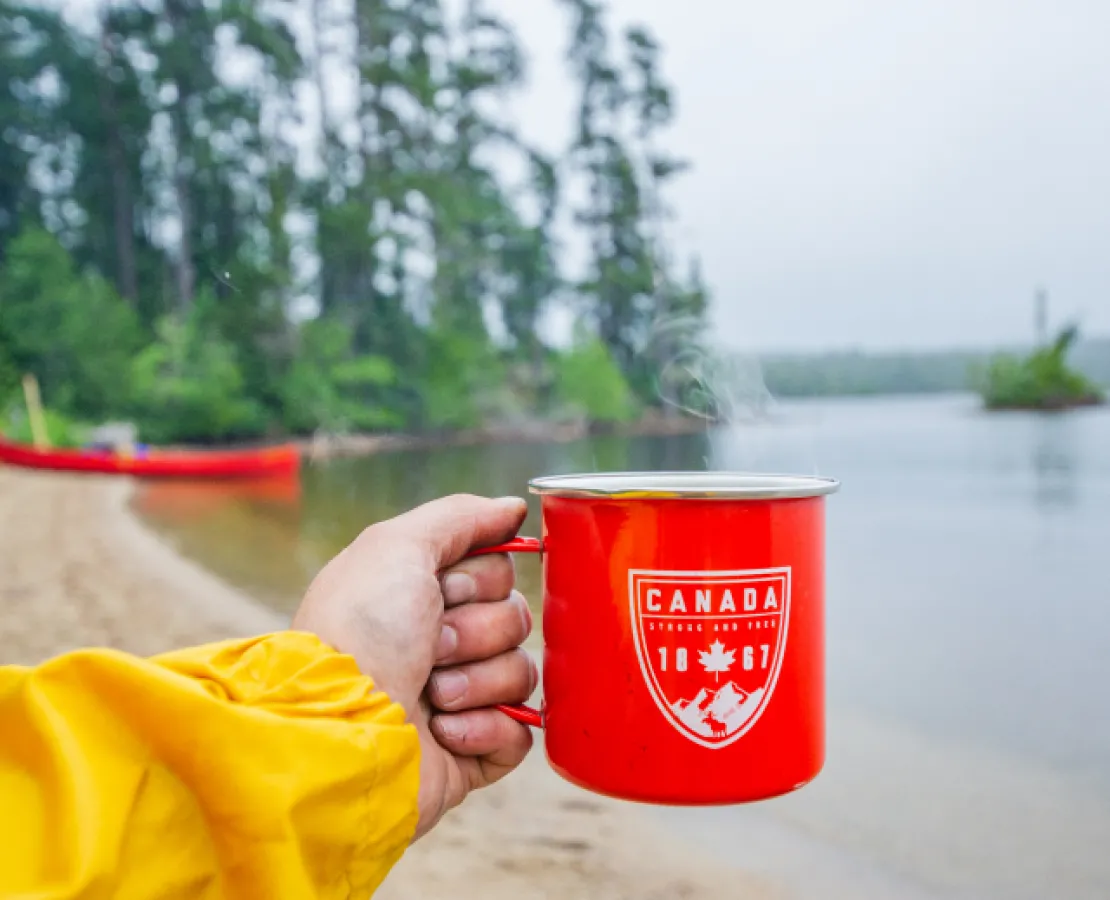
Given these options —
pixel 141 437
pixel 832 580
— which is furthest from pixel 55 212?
pixel 832 580

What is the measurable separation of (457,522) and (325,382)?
14.8 m

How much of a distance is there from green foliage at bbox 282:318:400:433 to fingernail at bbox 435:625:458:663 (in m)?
14.4

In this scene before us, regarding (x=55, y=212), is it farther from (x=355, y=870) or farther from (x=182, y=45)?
(x=355, y=870)

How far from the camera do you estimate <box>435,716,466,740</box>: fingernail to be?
79 centimetres

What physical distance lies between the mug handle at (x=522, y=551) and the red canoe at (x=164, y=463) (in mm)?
10152

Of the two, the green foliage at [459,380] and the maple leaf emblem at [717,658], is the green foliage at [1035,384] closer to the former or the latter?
the green foliage at [459,380]

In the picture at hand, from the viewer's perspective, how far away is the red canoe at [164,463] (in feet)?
33.7

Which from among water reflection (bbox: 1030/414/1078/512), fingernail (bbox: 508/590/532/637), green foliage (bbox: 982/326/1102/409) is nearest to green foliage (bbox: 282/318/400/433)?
water reflection (bbox: 1030/414/1078/512)

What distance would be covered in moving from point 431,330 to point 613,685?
57.3ft

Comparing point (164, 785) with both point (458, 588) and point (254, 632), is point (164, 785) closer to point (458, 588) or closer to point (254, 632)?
point (458, 588)

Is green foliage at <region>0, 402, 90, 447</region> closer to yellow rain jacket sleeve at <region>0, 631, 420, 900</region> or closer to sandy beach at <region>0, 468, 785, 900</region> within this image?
sandy beach at <region>0, 468, 785, 900</region>

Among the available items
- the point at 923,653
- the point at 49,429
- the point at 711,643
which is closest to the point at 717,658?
the point at 711,643

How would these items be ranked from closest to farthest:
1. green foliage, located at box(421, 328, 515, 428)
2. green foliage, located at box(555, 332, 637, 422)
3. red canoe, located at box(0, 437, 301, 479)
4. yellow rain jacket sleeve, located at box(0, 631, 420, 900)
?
yellow rain jacket sleeve, located at box(0, 631, 420, 900)
red canoe, located at box(0, 437, 301, 479)
green foliage, located at box(555, 332, 637, 422)
green foliage, located at box(421, 328, 515, 428)

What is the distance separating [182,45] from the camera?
1506cm
